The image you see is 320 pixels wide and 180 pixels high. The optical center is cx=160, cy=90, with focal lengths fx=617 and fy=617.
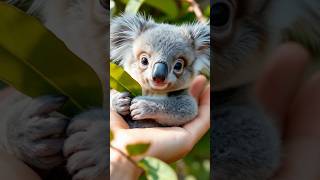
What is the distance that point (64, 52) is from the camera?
208cm

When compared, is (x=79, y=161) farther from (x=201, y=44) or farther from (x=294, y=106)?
(x=294, y=106)

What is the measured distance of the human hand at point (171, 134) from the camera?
2.03 meters

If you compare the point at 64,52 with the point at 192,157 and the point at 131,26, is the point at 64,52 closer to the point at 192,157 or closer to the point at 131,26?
the point at 131,26

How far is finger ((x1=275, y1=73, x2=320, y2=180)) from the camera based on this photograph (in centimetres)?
215

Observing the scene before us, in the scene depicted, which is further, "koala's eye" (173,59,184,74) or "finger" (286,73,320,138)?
"finger" (286,73,320,138)

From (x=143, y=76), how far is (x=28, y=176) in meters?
0.53

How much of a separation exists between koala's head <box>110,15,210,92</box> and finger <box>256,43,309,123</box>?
0.22 meters

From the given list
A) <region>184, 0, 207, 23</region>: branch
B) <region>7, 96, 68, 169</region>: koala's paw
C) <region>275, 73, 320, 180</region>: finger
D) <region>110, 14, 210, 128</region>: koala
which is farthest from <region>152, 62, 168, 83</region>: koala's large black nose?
<region>275, 73, 320, 180</region>: finger

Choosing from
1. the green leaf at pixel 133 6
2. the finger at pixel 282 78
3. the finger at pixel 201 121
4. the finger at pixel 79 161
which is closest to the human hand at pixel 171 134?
the finger at pixel 201 121

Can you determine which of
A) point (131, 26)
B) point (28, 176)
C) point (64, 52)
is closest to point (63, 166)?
point (28, 176)

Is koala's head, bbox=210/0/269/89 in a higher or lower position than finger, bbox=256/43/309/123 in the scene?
higher

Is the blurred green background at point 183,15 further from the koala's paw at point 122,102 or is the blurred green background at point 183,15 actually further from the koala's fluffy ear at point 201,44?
the koala's paw at point 122,102

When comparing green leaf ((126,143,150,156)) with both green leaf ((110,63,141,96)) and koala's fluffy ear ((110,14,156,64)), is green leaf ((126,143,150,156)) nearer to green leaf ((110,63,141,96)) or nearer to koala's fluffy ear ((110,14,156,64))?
green leaf ((110,63,141,96))

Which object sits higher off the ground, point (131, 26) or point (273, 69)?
point (131, 26)
